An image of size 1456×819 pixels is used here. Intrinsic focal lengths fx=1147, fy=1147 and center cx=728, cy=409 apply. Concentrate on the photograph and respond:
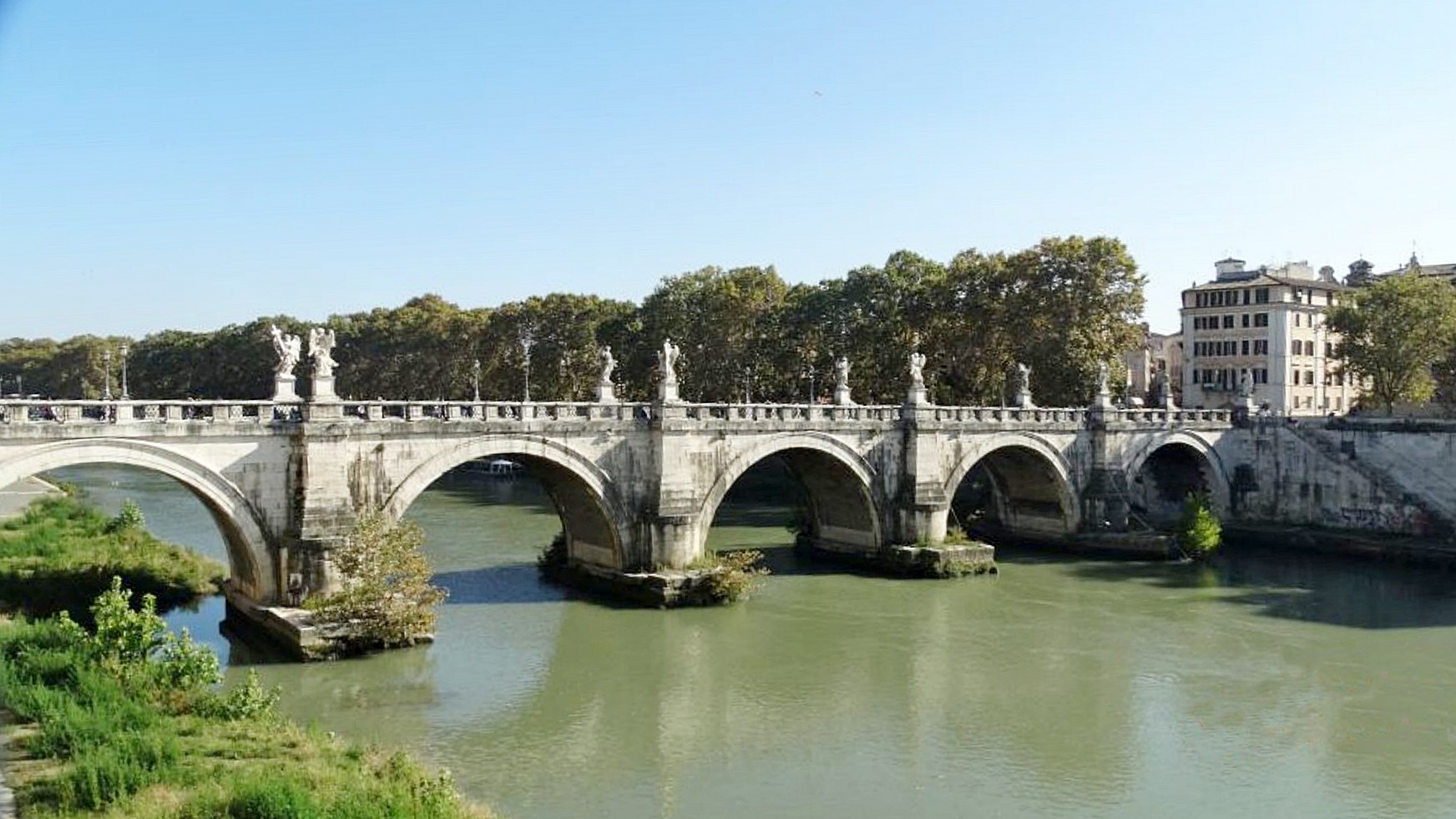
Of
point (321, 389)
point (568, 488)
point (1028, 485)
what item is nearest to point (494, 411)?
point (568, 488)

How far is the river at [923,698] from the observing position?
1906 centimetres

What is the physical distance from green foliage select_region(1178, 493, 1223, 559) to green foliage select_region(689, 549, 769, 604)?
17.6 m

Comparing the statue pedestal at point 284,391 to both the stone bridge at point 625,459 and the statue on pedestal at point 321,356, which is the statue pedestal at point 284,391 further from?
the statue on pedestal at point 321,356

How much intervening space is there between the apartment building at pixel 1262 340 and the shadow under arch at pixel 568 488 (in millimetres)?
45493

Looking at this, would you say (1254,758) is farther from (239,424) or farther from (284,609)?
(239,424)

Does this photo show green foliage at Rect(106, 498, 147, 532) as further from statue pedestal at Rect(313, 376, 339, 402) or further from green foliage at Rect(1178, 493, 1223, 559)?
green foliage at Rect(1178, 493, 1223, 559)

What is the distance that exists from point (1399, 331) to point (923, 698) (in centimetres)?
4074

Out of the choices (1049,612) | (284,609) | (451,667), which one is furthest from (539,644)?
(1049,612)

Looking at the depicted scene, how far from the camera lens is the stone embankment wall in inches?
1742

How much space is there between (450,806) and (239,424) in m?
13.8

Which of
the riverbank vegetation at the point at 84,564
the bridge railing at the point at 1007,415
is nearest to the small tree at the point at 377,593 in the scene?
the riverbank vegetation at the point at 84,564

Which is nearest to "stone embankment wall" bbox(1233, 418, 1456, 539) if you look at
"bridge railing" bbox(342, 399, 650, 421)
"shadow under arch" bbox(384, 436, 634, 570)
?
"shadow under arch" bbox(384, 436, 634, 570)

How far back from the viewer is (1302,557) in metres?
43.6

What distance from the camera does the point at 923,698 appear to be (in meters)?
24.4
